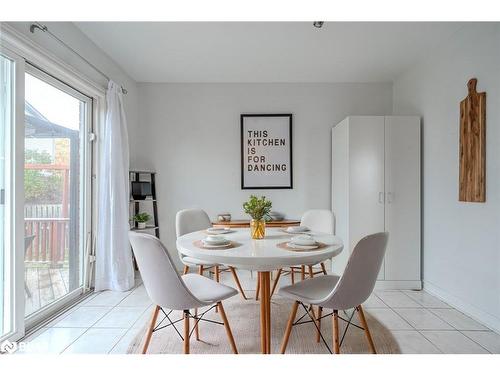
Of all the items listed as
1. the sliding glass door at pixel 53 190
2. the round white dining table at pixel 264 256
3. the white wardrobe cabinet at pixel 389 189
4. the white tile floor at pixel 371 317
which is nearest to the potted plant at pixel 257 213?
the round white dining table at pixel 264 256

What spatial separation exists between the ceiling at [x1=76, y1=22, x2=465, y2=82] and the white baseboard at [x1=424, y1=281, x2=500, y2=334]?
2390 millimetres

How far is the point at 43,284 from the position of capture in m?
2.34

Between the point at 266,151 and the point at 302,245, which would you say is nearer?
the point at 302,245

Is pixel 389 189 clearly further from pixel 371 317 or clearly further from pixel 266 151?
pixel 266 151

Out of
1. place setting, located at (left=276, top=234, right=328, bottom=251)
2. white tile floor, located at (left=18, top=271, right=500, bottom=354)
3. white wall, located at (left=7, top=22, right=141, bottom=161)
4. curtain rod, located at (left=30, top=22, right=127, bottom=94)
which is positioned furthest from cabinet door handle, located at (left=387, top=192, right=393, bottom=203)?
curtain rod, located at (left=30, top=22, right=127, bottom=94)

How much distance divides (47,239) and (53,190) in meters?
0.41

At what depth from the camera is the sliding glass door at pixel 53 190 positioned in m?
2.17

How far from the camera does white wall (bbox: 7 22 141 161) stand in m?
2.07

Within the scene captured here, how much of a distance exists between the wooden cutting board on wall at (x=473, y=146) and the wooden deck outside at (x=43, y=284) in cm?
354

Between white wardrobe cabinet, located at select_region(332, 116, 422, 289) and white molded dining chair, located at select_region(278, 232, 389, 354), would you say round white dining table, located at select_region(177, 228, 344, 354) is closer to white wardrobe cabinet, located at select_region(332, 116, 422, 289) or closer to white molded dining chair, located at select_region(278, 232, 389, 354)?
white molded dining chair, located at select_region(278, 232, 389, 354)

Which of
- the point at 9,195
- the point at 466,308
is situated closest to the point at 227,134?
the point at 9,195

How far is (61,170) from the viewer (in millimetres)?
2529

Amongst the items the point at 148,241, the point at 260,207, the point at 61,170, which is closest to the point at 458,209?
the point at 260,207
